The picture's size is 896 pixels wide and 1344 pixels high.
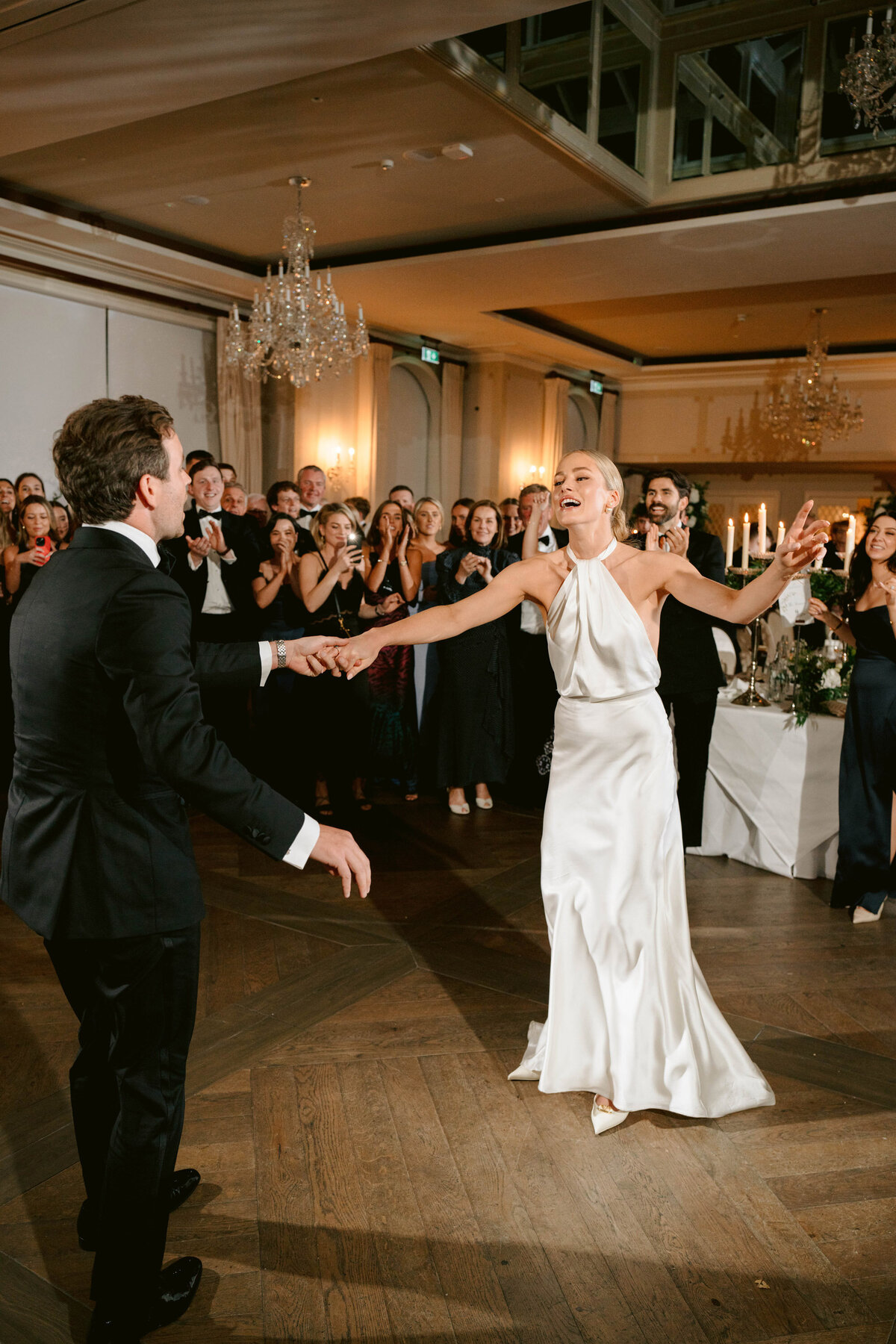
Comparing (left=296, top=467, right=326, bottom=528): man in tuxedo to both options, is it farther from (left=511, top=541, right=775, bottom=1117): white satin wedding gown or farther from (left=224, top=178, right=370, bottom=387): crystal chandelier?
(left=511, top=541, right=775, bottom=1117): white satin wedding gown

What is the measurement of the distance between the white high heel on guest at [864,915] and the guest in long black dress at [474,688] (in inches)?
Answer: 82.3

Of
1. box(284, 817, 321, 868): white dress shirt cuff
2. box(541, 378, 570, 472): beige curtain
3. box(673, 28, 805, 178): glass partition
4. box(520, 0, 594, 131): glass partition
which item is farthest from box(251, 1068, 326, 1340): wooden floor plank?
box(541, 378, 570, 472): beige curtain

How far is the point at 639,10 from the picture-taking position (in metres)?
7.04

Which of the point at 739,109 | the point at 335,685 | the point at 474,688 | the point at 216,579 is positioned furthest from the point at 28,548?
the point at 739,109

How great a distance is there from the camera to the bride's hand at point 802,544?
7.44ft

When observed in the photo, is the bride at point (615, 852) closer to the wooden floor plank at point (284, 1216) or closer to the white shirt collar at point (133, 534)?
the wooden floor plank at point (284, 1216)

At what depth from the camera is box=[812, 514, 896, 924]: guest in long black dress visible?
4055mm

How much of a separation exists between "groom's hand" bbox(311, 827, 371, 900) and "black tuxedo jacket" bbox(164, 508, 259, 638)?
365 cm

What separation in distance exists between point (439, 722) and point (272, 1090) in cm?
290

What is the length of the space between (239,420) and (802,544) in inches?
346

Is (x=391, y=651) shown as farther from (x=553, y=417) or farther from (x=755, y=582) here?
(x=553, y=417)

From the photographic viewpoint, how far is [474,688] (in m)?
5.39

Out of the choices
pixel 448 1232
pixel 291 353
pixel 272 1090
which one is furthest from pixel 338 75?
pixel 448 1232

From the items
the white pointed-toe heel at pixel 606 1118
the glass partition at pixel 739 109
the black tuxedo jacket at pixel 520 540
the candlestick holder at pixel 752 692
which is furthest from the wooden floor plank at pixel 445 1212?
the glass partition at pixel 739 109
